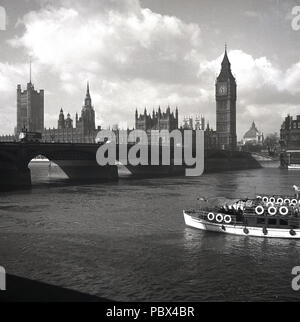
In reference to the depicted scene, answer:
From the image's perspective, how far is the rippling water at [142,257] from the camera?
22453mm

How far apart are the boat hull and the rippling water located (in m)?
0.88

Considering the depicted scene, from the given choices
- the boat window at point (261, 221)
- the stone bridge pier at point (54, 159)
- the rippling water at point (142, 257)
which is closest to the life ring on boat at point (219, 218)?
the rippling water at point (142, 257)

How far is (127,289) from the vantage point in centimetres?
2230

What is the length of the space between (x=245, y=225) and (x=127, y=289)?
53.6 ft

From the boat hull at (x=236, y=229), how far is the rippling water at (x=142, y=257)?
88 cm

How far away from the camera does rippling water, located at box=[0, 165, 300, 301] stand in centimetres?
2245

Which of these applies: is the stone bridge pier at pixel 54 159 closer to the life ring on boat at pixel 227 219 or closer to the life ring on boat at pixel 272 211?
the life ring on boat at pixel 227 219

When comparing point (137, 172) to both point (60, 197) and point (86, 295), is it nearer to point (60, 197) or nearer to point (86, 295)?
point (60, 197)

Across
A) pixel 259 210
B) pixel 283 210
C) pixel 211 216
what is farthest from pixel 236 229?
pixel 283 210

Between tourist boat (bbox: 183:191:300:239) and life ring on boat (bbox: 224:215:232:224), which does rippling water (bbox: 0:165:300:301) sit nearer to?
tourist boat (bbox: 183:191:300:239)

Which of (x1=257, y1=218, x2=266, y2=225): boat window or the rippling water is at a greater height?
(x1=257, y1=218, x2=266, y2=225): boat window

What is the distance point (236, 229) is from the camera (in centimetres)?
3528

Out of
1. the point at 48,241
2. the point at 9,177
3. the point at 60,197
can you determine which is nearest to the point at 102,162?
the point at 9,177

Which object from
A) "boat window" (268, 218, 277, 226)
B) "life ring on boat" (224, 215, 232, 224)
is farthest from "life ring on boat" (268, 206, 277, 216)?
"life ring on boat" (224, 215, 232, 224)
